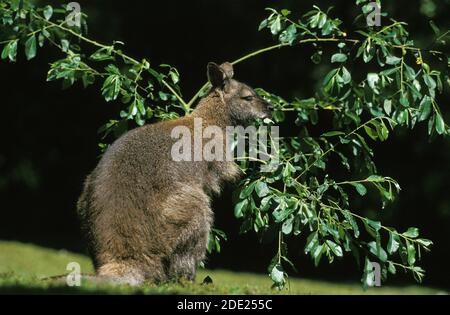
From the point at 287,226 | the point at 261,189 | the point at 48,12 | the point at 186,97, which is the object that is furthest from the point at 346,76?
the point at 186,97

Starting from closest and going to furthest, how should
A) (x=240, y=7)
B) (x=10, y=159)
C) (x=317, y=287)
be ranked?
(x=317, y=287) → (x=240, y=7) → (x=10, y=159)

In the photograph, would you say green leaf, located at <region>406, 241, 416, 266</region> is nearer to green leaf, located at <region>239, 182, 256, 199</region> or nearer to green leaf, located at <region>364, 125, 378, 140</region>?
green leaf, located at <region>364, 125, 378, 140</region>

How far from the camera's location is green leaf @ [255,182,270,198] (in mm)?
5727

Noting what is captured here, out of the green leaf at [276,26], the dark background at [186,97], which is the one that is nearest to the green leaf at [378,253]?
the green leaf at [276,26]

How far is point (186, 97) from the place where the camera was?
1052 cm

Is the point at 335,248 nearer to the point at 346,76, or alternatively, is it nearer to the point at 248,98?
the point at 346,76

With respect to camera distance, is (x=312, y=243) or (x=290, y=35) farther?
(x=290, y=35)

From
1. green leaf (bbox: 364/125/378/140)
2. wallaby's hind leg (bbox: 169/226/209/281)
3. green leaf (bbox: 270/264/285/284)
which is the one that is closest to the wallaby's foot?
wallaby's hind leg (bbox: 169/226/209/281)

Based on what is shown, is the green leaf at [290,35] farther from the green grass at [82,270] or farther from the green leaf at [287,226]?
the green grass at [82,270]

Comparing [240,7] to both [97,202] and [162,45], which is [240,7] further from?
[97,202]

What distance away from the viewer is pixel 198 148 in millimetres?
6355

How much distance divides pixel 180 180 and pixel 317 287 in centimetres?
520

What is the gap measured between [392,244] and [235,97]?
2088mm
